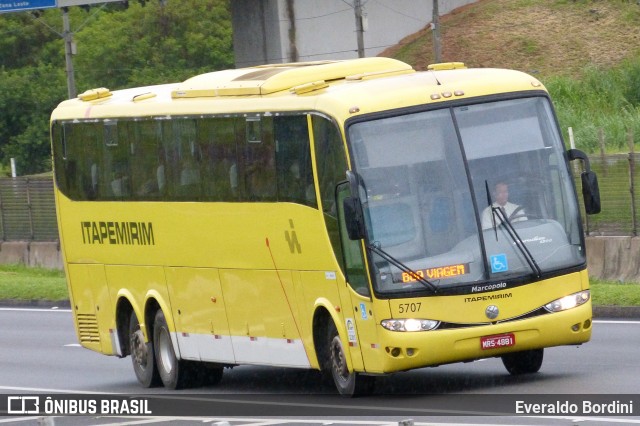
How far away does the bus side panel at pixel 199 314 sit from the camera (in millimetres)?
16703

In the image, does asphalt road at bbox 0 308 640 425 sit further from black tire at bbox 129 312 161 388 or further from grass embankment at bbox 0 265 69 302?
grass embankment at bbox 0 265 69 302

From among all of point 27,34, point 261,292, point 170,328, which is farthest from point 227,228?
point 27,34

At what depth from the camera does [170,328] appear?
58.4ft

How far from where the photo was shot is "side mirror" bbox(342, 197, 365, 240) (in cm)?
1369

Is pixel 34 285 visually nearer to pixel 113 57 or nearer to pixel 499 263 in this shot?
pixel 499 263

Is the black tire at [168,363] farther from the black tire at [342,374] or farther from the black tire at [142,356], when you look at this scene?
the black tire at [342,374]

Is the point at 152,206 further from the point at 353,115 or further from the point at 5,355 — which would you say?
the point at 5,355

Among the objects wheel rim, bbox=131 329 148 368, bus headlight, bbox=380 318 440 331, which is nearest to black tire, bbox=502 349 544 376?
bus headlight, bbox=380 318 440 331

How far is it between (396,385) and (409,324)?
6.77 feet

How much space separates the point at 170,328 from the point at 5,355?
603cm

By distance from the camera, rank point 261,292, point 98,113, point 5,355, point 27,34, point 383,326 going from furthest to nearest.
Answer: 1. point 27,34
2. point 5,355
3. point 98,113
4. point 261,292
5. point 383,326

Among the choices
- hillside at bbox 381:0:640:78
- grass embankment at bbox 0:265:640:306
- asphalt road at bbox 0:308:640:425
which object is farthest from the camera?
hillside at bbox 381:0:640:78

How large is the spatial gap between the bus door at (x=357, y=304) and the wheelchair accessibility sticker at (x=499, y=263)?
44.9 inches

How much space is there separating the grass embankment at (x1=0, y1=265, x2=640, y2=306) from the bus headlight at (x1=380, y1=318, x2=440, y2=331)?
27.8 ft
